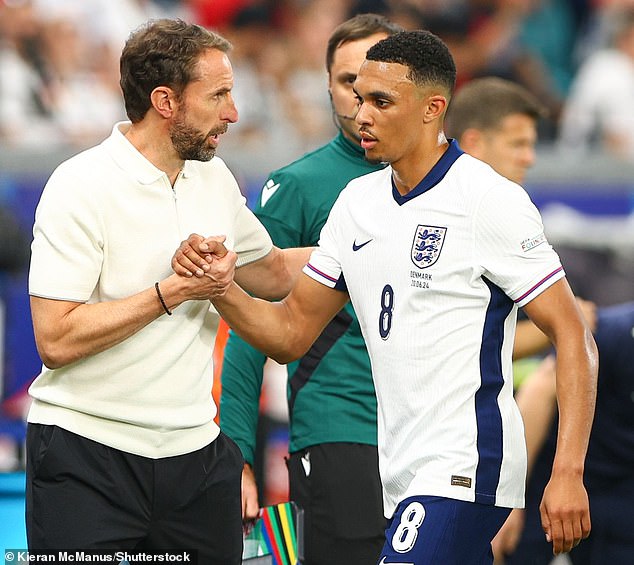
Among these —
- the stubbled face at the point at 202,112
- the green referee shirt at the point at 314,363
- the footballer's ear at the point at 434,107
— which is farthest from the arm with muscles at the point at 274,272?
the footballer's ear at the point at 434,107

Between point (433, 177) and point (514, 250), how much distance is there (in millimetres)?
351

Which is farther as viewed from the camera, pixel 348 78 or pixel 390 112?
pixel 348 78

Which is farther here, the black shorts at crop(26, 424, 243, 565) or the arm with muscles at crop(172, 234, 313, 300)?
the arm with muscles at crop(172, 234, 313, 300)

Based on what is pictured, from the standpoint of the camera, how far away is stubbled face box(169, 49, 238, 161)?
3.69 metres

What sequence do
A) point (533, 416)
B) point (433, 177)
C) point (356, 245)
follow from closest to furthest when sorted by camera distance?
point (433, 177) → point (356, 245) → point (533, 416)

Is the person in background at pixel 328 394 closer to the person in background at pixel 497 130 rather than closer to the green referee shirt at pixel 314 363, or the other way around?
the green referee shirt at pixel 314 363

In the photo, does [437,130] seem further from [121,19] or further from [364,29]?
[121,19]

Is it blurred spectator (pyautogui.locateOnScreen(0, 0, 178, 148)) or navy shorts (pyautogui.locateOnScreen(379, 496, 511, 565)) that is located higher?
blurred spectator (pyautogui.locateOnScreen(0, 0, 178, 148))

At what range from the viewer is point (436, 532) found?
136 inches

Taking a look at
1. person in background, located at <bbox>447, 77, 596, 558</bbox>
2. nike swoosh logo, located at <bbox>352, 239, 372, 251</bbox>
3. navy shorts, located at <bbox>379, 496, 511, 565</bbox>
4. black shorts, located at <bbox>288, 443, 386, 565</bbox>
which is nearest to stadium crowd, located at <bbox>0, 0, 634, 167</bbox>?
person in background, located at <bbox>447, 77, 596, 558</bbox>

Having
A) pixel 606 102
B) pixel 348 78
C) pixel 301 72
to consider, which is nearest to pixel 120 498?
pixel 348 78

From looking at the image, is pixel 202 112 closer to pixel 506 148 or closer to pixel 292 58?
pixel 506 148

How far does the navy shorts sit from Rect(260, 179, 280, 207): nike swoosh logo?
1.47m

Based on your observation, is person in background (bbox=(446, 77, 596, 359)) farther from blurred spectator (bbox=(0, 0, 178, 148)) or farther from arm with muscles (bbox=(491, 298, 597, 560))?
blurred spectator (bbox=(0, 0, 178, 148))
